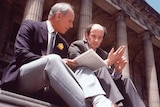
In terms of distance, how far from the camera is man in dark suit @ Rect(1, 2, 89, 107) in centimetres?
253

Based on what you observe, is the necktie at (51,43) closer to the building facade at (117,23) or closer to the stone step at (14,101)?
the stone step at (14,101)

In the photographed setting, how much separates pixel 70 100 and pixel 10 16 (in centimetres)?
1839

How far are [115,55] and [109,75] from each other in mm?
473

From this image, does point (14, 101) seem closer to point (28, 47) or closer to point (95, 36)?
point (28, 47)

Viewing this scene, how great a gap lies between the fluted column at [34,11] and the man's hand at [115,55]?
9319mm

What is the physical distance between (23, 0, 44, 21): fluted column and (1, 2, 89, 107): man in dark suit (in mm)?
9457

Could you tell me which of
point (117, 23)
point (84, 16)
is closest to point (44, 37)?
point (84, 16)

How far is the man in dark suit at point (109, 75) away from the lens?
3.03 m

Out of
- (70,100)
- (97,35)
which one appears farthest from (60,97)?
(97,35)

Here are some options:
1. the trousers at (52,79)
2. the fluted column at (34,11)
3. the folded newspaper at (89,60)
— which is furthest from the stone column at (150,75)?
the trousers at (52,79)

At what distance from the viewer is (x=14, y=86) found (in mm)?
2744

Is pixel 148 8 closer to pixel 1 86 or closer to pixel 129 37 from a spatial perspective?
pixel 129 37

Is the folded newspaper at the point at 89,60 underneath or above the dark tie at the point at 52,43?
underneath

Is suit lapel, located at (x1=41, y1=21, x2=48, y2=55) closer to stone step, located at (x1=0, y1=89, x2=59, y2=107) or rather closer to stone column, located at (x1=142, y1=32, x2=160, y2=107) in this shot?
stone step, located at (x1=0, y1=89, x2=59, y2=107)
